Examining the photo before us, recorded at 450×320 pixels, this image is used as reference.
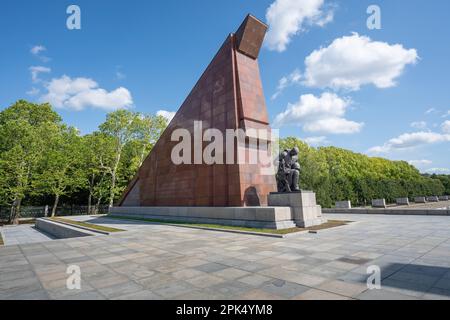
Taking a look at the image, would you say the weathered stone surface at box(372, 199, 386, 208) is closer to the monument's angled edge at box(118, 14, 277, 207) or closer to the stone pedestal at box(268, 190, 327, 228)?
the stone pedestal at box(268, 190, 327, 228)

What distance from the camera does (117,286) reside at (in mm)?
Result: 4723

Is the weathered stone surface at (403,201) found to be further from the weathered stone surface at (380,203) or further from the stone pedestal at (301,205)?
the stone pedestal at (301,205)

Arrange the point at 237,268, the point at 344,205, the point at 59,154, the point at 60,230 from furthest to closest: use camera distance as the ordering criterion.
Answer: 1. the point at 59,154
2. the point at 344,205
3. the point at 60,230
4. the point at 237,268

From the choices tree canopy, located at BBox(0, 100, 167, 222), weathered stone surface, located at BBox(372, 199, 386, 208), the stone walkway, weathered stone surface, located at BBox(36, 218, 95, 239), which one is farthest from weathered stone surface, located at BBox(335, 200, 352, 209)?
tree canopy, located at BBox(0, 100, 167, 222)

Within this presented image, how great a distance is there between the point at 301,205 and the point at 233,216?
3497mm

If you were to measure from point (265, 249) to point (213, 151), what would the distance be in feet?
28.3

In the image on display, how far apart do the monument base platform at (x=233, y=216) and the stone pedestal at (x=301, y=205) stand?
34 centimetres

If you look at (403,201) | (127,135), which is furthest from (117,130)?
(403,201)

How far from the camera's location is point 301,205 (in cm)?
1218

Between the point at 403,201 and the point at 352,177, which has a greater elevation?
the point at 352,177

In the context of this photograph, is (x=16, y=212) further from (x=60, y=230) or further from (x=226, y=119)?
(x=226, y=119)

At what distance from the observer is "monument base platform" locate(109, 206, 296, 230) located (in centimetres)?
1153
